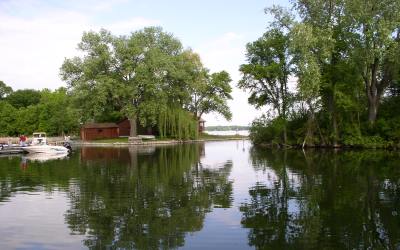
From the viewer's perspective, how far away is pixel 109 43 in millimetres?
78125

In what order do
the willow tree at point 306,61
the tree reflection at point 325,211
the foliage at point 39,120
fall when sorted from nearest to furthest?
the tree reflection at point 325,211 → the willow tree at point 306,61 → the foliage at point 39,120

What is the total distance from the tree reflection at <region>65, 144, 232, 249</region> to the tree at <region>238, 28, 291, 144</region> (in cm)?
3441

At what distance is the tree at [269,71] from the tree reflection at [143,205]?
34.4m

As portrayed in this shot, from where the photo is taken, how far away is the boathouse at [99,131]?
88.4 metres

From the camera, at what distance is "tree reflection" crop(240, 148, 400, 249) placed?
13.3 m

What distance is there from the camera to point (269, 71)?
62812mm

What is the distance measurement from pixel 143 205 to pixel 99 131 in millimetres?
73226

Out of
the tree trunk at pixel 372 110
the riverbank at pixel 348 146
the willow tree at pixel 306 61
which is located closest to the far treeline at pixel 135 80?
the riverbank at pixel 348 146

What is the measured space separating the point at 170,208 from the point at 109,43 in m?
64.0

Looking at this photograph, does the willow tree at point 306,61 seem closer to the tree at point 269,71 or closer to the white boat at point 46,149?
the tree at point 269,71

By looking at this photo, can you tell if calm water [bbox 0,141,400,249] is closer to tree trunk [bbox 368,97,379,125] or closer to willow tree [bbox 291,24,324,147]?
willow tree [bbox 291,24,324,147]

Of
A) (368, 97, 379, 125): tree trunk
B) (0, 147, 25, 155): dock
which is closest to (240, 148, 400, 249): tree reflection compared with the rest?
(368, 97, 379, 125): tree trunk

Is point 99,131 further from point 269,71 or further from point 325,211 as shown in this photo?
point 325,211

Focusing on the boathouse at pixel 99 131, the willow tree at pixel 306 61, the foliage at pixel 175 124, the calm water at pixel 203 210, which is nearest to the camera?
the calm water at pixel 203 210
